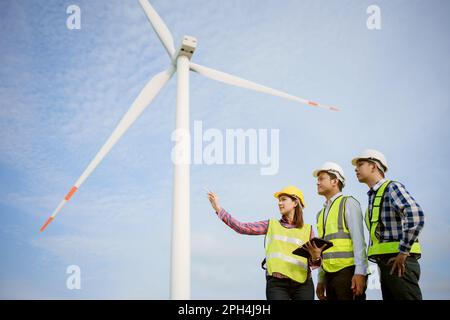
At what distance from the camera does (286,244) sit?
345 inches

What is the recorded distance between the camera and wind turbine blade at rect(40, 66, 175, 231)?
499 inches

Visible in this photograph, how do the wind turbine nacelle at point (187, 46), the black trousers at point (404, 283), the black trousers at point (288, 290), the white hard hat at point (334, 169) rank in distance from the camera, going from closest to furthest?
the black trousers at point (404, 283), the black trousers at point (288, 290), the white hard hat at point (334, 169), the wind turbine nacelle at point (187, 46)

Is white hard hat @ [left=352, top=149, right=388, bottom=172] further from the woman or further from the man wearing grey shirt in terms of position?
the woman

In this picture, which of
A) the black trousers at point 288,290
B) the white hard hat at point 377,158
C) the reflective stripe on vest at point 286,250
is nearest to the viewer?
the black trousers at point 288,290

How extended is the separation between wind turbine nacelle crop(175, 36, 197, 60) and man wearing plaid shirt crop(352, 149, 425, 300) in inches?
275

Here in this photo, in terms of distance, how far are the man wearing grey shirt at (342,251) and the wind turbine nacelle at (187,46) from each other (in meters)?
6.49

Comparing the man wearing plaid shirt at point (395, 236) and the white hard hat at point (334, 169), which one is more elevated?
the white hard hat at point (334, 169)

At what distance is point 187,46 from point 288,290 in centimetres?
781

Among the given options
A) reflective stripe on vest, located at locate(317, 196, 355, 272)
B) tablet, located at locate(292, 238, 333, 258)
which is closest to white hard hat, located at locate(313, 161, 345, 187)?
reflective stripe on vest, located at locate(317, 196, 355, 272)

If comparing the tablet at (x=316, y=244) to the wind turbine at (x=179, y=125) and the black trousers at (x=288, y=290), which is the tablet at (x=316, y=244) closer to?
the black trousers at (x=288, y=290)

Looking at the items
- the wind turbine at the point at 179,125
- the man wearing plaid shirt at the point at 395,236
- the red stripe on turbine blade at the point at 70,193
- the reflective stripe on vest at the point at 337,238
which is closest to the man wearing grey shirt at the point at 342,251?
the reflective stripe on vest at the point at 337,238

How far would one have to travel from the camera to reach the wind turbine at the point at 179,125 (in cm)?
1031
